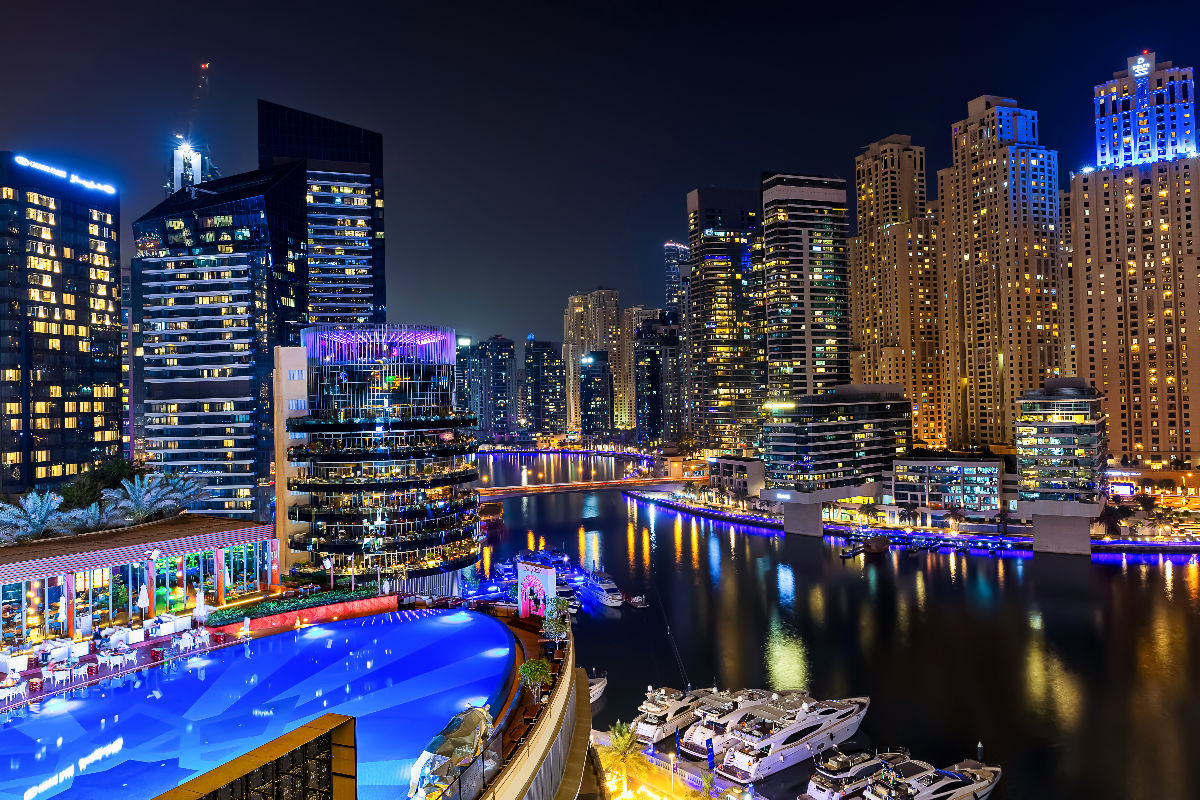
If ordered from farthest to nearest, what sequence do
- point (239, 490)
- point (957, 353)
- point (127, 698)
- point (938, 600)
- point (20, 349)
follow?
point (957, 353) → point (239, 490) → point (20, 349) → point (938, 600) → point (127, 698)

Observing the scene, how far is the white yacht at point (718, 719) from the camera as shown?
29.5 metres

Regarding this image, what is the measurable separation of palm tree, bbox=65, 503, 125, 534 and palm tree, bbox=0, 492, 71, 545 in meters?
0.36

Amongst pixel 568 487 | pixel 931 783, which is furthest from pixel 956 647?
pixel 568 487

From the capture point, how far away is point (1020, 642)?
138ft

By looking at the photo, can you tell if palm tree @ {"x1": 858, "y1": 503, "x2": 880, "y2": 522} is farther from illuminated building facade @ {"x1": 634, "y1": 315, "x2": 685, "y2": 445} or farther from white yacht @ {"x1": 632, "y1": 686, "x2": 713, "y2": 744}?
illuminated building facade @ {"x1": 634, "y1": 315, "x2": 685, "y2": 445}

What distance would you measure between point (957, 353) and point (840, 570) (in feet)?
232

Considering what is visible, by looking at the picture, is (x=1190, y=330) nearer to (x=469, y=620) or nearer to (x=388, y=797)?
(x=469, y=620)

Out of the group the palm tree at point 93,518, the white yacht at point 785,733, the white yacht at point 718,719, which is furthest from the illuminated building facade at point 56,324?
the white yacht at point 785,733

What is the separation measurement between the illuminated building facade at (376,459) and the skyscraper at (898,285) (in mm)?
94406

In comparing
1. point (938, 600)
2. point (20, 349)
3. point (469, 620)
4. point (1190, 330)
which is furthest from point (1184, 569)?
point (20, 349)

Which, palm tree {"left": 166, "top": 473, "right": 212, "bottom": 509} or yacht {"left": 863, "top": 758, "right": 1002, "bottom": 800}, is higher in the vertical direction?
palm tree {"left": 166, "top": 473, "right": 212, "bottom": 509}

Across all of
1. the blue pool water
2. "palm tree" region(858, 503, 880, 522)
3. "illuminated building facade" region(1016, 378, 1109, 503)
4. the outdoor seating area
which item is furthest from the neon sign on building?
"illuminated building facade" region(1016, 378, 1109, 503)

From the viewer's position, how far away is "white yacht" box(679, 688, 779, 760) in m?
29.5

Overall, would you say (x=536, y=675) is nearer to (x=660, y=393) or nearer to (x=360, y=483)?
(x=360, y=483)
